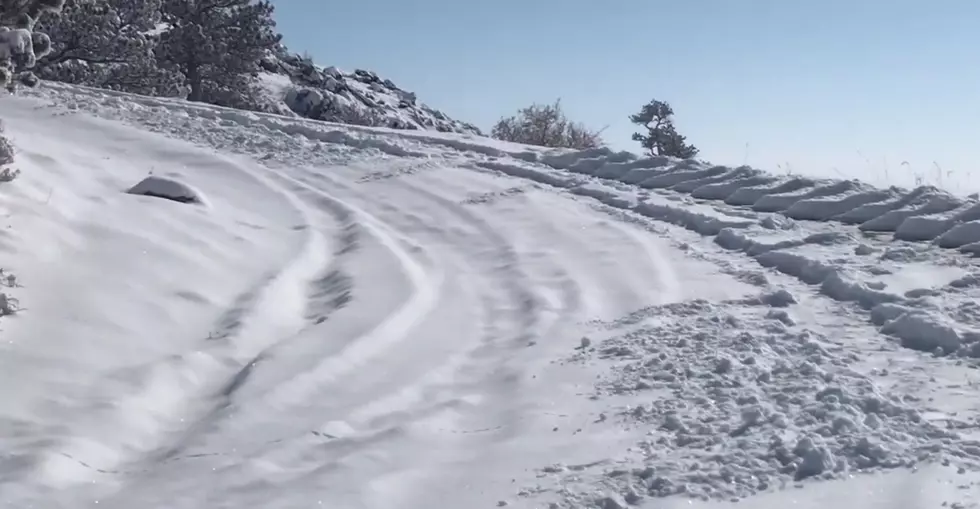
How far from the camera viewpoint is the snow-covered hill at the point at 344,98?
70.1 ft

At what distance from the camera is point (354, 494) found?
2838 millimetres

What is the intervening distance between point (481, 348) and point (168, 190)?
3750mm

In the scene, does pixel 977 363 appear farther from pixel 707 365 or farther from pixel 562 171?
pixel 562 171

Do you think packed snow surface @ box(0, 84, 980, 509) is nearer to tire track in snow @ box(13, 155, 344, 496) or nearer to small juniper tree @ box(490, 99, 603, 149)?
tire track in snow @ box(13, 155, 344, 496)

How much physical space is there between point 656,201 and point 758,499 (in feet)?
18.4

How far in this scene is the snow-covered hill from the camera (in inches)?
842

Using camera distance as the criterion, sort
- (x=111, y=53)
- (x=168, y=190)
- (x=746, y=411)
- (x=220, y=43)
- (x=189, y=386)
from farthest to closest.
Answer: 1. (x=220, y=43)
2. (x=111, y=53)
3. (x=168, y=190)
4. (x=189, y=386)
5. (x=746, y=411)

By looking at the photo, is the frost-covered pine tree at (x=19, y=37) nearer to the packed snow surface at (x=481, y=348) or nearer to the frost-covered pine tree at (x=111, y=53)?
the packed snow surface at (x=481, y=348)

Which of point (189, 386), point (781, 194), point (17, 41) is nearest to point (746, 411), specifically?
point (189, 386)

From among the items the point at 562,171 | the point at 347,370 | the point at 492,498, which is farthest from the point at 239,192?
the point at 492,498

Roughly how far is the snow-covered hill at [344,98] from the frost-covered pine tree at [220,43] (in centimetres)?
115

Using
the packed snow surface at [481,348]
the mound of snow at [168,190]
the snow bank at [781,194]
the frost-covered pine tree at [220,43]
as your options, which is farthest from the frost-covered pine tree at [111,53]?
the mound of snow at [168,190]

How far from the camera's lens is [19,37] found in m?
4.61

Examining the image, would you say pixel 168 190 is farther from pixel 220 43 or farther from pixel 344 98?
pixel 344 98
